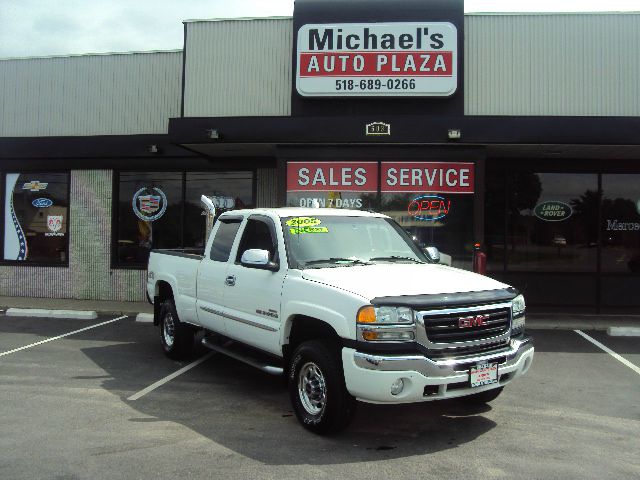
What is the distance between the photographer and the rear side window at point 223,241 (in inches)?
261

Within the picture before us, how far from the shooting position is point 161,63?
45.1 ft

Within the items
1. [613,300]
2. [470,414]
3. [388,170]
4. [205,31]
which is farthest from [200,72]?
[613,300]

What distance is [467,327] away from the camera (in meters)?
4.68

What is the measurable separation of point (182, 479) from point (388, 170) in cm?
837

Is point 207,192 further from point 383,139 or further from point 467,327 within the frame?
point 467,327

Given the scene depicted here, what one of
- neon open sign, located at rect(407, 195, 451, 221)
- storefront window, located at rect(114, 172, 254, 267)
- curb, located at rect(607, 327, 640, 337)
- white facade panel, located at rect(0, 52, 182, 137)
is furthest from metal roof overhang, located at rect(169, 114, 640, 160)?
curb, located at rect(607, 327, 640, 337)

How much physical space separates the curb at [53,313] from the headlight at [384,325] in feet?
27.4

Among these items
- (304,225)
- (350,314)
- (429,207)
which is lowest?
(350,314)

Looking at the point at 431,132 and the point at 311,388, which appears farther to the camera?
the point at 431,132

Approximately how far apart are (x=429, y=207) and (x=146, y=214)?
268 inches

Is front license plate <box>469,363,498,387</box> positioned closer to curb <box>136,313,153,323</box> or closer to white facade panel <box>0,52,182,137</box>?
curb <box>136,313,153,323</box>

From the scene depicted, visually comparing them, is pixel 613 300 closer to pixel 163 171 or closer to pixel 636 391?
pixel 636 391

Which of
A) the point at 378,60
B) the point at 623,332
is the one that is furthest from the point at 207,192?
the point at 623,332

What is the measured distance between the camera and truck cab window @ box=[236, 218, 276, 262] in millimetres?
6004
